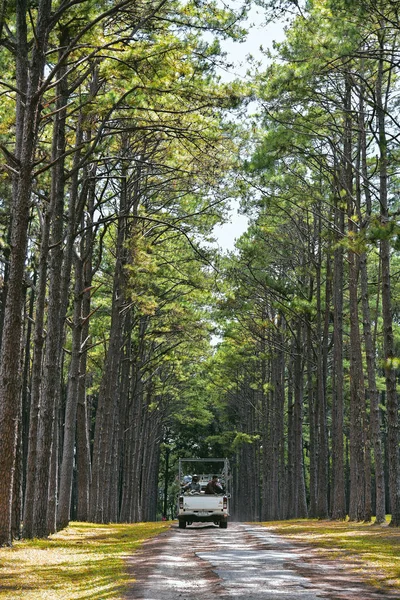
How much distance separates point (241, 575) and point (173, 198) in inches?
757

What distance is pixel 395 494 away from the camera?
2002cm

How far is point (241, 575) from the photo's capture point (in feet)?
34.5

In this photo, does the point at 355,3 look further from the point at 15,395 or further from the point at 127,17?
the point at 15,395

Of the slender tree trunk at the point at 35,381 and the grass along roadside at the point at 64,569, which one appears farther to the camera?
the slender tree trunk at the point at 35,381

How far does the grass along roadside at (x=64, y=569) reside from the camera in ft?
29.4

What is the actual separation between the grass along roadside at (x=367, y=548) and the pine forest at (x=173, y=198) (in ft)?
5.73

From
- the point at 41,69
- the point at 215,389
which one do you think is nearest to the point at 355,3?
the point at 41,69

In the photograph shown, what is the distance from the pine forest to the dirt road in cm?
299

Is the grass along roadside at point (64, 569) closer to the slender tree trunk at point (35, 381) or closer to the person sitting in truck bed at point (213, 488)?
the slender tree trunk at point (35, 381)

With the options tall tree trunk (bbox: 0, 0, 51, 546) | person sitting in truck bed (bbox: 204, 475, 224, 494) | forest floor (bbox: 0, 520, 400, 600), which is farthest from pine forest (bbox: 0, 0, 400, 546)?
person sitting in truck bed (bbox: 204, 475, 224, 494)

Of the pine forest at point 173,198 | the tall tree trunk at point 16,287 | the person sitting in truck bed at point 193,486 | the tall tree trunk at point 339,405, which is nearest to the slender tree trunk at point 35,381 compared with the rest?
the pine forest at point 173,198

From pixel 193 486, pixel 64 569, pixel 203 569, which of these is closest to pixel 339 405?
pixel 193 486

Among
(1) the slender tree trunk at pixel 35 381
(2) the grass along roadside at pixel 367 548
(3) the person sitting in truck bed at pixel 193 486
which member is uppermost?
(1) the slender tree trunk at pixel 35 381

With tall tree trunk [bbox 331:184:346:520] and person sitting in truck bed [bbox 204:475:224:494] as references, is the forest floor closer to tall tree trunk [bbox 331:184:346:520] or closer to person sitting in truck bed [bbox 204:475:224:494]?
person sitting in truck bed [bbox 204:475:224:494]
